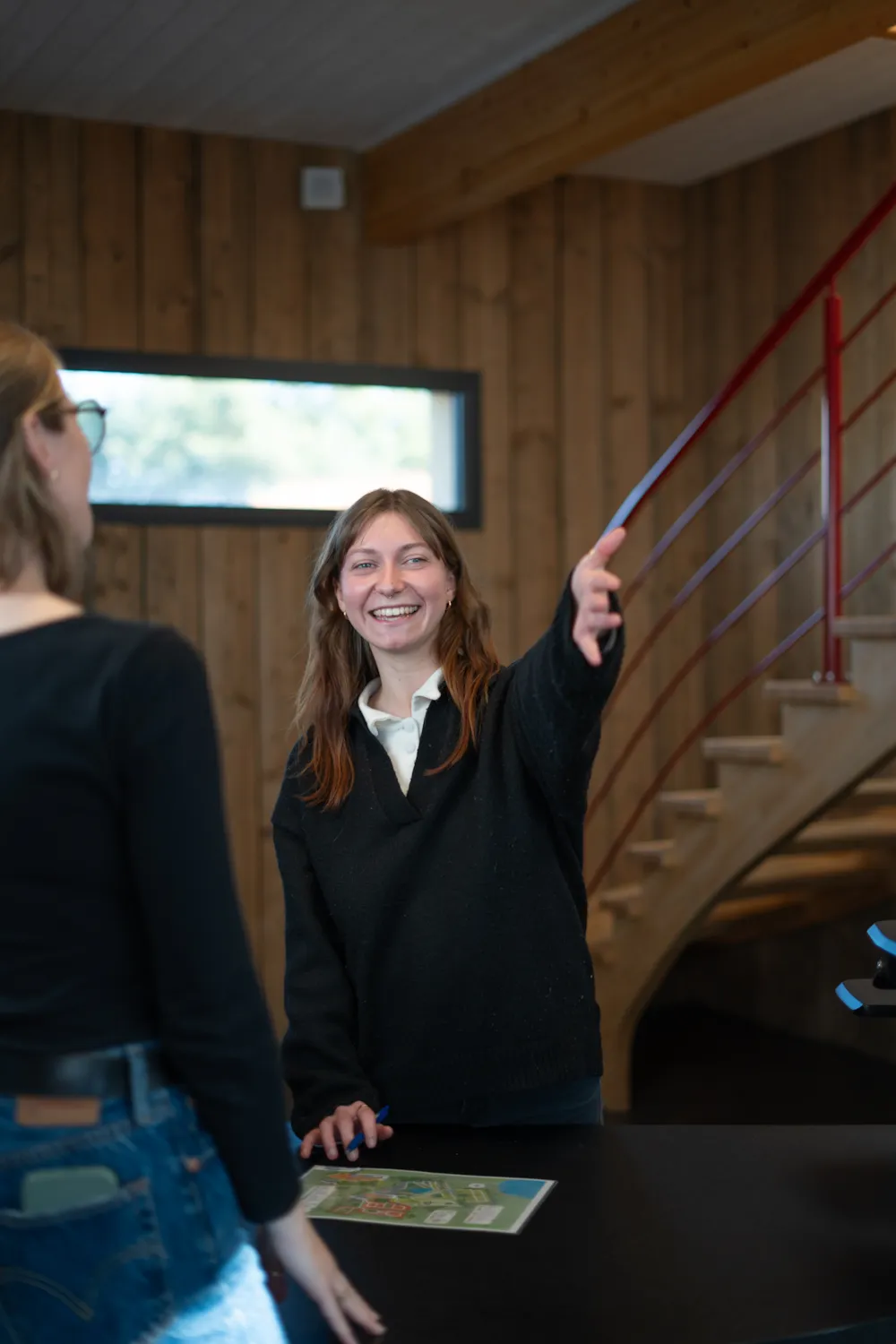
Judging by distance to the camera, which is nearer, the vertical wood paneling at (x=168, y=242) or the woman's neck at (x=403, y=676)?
the woman's neck at (x=403, y=676)

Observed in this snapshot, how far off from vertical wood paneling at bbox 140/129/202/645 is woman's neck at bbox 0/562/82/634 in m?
3.85

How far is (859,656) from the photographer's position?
3846 millimetres

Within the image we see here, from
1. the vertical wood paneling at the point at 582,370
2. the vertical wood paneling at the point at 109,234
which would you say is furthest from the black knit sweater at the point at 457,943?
the vertical wood paneling at the point at 582,370

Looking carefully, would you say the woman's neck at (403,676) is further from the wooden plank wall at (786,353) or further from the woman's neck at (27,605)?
the wooden plank wall at (786,353)

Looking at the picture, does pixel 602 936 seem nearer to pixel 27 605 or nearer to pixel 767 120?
pixel 767 120

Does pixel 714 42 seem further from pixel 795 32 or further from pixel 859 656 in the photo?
pixel 859 656

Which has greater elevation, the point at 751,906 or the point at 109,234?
the point at 109,234

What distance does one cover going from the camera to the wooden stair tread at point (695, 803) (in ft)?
14.2

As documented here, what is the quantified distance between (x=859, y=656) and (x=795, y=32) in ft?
4.83

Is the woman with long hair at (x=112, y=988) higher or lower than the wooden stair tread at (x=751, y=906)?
higher

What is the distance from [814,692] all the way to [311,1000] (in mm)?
2321

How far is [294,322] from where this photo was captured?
5.11m

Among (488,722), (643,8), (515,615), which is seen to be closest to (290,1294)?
(488,722)


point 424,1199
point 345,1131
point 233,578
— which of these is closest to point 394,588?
point 345,1131
